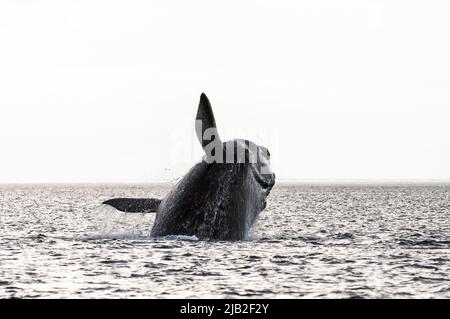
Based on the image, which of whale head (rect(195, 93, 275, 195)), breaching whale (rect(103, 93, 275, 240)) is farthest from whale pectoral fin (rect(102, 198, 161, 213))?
whale head (rect(195, 93, 275, 195))

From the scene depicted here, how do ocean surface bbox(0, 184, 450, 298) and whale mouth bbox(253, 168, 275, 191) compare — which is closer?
ocean surface bbox(0, 184, 450, 298)

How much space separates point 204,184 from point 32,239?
14.5 meters

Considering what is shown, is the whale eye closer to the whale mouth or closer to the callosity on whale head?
the callosity on whale head

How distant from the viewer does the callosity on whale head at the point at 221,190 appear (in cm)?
2081

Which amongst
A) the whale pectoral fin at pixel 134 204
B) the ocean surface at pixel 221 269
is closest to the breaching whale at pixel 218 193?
the whale pectoral fin at pixel 134 204

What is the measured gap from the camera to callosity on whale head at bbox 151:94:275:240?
68.3 ft

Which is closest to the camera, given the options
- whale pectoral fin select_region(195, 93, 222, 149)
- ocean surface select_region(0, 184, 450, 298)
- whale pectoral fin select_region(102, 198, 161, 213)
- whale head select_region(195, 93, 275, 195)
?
ocean surface select_region(0, 184, 450, 298)

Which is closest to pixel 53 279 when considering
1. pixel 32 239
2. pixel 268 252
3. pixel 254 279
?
pixel 254 279

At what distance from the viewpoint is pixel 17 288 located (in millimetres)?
18234

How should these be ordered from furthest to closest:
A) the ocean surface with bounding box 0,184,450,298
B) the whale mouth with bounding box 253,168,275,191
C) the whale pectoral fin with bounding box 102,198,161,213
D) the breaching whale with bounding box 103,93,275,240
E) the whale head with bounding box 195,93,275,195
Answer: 1. the whale pectoral fin with bounding box 102,198,161,213
2. the whale mouth with bounding box 253,168,275,191
3. the breaching whale with bounding box 103,93,275,240
4. the whale head with bounding box 195,93,275,195
5. the ocean surface with bounding box 0,184,450,298

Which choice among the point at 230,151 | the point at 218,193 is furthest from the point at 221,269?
the point at 230,151

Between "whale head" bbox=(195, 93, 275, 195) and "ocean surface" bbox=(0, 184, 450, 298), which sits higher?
"whale head" bbox=(195, 93, 275, 195)

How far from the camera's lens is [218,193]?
20781 millimetres
